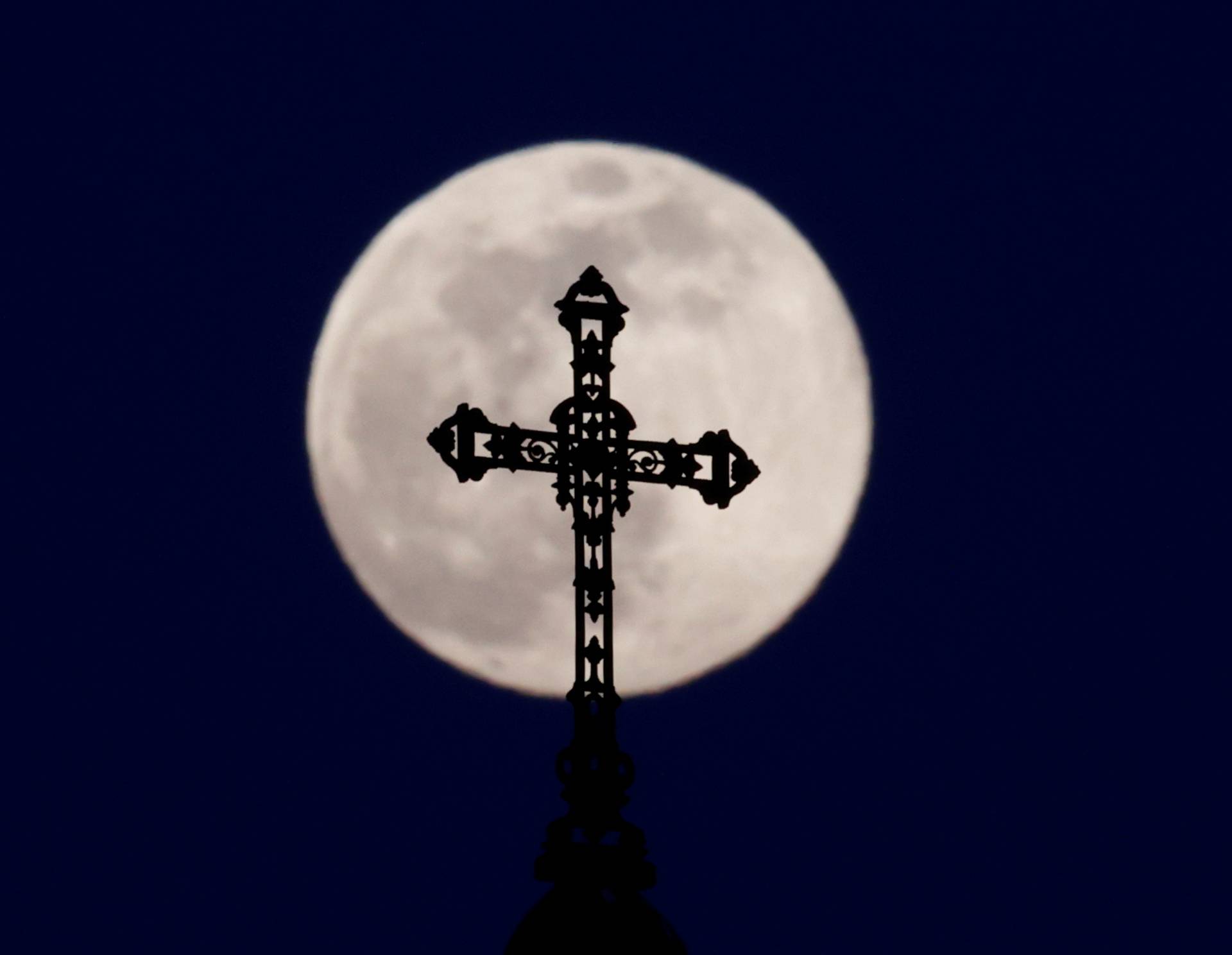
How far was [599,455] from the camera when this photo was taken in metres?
8.02

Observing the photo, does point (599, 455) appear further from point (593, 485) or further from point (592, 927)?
point (592, 927)

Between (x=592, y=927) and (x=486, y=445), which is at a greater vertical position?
(x=486, y=445)

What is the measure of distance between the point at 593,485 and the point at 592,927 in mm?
1923

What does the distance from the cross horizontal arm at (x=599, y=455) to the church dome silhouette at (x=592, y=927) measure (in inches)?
72.7

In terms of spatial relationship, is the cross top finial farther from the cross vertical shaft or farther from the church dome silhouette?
the church dome silhouette

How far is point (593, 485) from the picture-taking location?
7977mm

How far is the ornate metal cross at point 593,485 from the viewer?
24.5ft

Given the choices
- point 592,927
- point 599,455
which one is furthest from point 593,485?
point 592,927

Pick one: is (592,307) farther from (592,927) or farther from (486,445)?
(592,927)

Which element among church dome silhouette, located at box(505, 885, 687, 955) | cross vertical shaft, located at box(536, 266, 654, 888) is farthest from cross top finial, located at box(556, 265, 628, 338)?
church dome silhouette, located at box(505, 885, 687, 955)

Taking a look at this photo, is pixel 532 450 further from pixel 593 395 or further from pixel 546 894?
pixel 546 894

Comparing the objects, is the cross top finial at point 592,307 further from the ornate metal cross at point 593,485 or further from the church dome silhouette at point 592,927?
the church dome silhouette at point 592,927

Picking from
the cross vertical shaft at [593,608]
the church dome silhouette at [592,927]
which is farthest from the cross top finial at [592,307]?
the church dome silhouette at [592,927]

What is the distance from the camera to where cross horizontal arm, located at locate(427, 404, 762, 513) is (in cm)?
803
